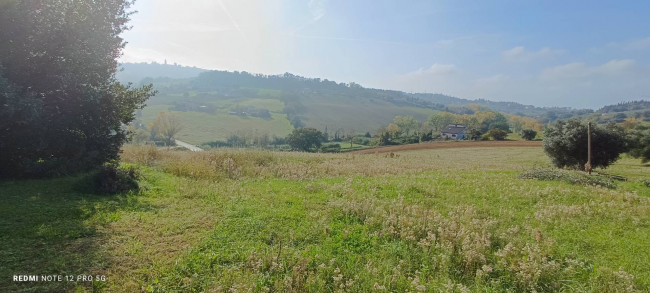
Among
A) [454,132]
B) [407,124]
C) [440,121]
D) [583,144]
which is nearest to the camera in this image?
[583,144]

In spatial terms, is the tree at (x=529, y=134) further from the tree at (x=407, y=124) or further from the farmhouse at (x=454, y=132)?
the tree at (x=407, y=124)

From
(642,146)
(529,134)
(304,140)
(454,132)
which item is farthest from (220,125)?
(642,146)

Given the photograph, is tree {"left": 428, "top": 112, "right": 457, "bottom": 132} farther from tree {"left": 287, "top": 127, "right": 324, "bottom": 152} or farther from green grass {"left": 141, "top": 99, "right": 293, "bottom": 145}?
tree {"left": 287, "top": 127, "right": 324, "bottom": 152}

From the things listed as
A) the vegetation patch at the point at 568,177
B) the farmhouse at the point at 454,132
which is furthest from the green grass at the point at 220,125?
the vegetation patch at the point at 568,177

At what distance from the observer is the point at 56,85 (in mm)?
11562

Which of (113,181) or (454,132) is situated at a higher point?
(454,132)

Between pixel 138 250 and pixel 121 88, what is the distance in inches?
450

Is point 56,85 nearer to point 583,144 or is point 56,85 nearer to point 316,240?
point 316,240

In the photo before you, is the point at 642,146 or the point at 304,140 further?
the point at 304,140

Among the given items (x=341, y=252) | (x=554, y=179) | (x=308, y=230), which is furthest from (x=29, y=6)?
(x=554, y=179)

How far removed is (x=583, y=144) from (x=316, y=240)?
89.5 feet

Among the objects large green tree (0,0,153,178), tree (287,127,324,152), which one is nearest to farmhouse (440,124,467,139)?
tree (287,127,324,152)

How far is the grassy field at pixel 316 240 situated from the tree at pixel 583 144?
16.4 metres

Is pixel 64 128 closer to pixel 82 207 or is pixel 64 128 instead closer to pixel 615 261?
pixel 82 207
